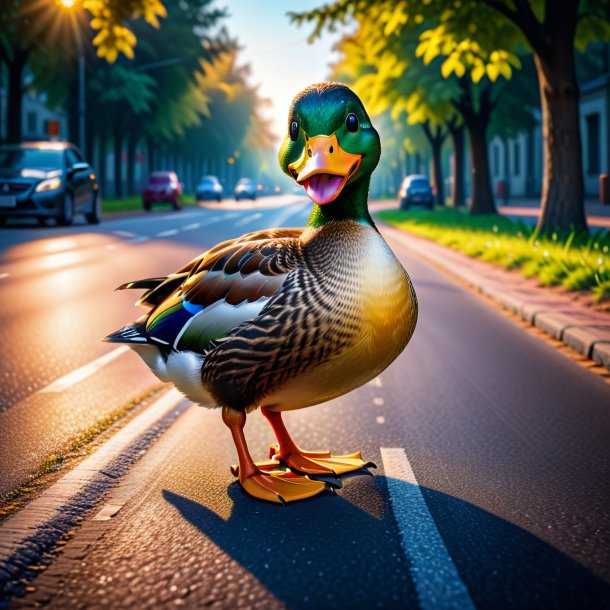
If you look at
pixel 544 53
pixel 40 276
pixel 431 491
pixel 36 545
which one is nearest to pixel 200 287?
Result: pixel 36 545

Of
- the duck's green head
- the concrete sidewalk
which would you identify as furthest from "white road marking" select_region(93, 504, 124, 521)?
the concrete sidewalk

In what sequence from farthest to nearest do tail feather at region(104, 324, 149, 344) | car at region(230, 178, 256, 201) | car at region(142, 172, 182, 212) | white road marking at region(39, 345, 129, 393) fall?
car at region(230, 178, 256, 201), car at region(142, 172, 182, 212), white road marking at region(39, 345, 129, 393), tail feather at region(104, 324, 149, 344)

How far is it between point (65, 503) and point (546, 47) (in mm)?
14516

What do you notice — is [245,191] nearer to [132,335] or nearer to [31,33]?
[31,33]

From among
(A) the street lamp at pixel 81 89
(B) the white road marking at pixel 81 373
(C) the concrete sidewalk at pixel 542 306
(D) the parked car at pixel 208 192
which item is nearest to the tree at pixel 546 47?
(C) the concrete sidewalk at pixel 542 306

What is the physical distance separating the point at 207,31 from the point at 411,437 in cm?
4318

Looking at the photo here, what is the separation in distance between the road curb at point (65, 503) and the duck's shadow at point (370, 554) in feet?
1.21

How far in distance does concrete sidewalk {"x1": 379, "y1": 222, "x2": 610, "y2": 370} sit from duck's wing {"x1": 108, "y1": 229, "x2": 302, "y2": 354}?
467 cm

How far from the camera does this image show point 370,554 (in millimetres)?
3180

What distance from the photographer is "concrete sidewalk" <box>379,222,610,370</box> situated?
25.4 feet

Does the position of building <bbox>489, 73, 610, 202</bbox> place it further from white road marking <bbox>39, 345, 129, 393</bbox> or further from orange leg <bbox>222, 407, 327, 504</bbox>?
orange leg <bbox>222, 407, 327, 504</bbox>

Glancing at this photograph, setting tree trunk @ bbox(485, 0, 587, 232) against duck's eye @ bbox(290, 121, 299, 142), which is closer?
duck's eye @ bbox(290, 121, 299, 142)

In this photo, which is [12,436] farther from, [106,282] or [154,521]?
[106,282]

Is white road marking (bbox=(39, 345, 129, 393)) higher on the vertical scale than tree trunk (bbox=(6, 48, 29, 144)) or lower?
lower
